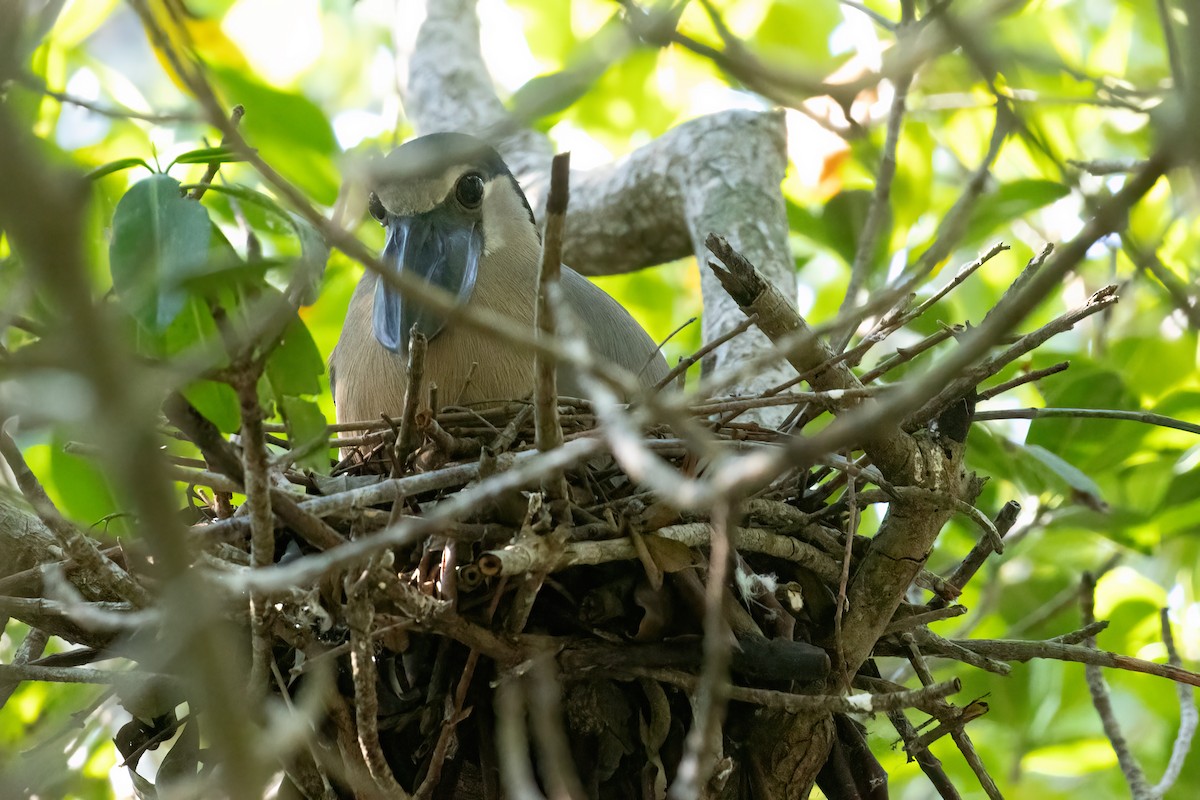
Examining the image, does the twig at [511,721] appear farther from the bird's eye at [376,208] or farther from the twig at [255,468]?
the bird's eye at [376,208]

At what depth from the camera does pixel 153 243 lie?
1517 mm

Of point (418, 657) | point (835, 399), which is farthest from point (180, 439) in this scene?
point (835, 399)

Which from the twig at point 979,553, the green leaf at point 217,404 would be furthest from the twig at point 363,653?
the twig at point 979,553

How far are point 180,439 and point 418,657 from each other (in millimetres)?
456

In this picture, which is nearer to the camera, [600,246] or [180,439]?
[180,439]

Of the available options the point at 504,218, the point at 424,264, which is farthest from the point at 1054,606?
the point at 424,264

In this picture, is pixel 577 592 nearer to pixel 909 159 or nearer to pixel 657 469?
pixel 657 469

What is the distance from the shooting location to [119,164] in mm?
1778

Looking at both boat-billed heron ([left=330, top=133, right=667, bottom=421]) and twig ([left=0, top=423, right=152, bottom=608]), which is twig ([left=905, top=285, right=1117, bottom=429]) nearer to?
boat-billed heron ([left=330, top=133, right=667, bottom=421])

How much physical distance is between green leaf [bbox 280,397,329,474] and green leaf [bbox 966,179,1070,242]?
5.86ft

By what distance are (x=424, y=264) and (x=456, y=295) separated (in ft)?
0.31

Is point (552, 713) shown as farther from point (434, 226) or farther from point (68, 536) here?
point (434, 226)

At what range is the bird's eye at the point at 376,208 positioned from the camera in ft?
7.79

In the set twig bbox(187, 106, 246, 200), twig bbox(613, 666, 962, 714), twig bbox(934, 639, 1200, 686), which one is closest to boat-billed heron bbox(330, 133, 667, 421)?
twig bbox(187, 106, 246, 200)
